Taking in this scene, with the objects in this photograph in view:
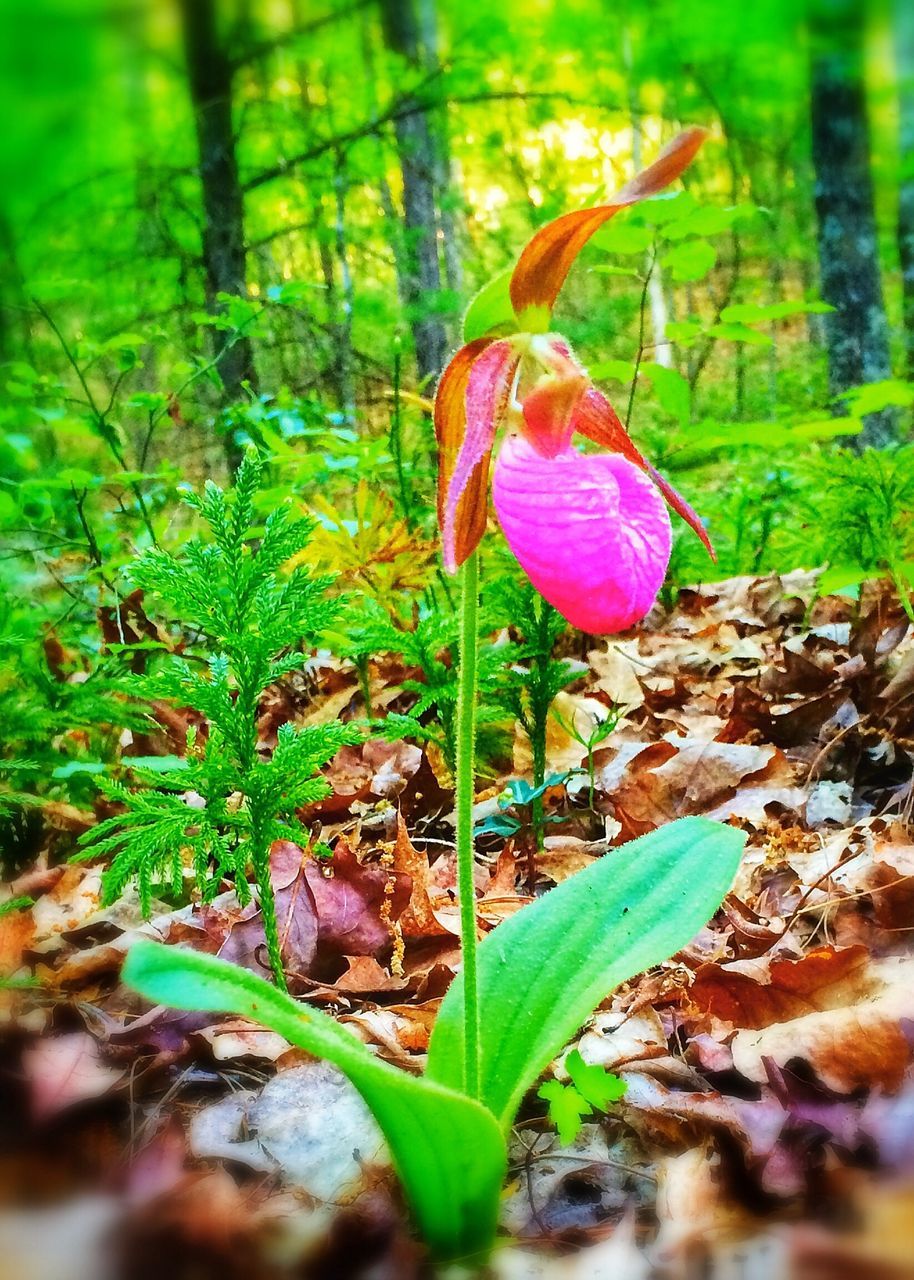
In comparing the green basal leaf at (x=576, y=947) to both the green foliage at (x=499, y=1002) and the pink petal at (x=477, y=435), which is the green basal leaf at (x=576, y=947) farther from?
the pink petal at (x=477, y=435)

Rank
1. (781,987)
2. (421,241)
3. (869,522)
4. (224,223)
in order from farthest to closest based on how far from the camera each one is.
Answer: (421,241), (224,223), (869,522), (781,987)

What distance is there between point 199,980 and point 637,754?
1.17 meters

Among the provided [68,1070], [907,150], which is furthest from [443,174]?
[68,1070]

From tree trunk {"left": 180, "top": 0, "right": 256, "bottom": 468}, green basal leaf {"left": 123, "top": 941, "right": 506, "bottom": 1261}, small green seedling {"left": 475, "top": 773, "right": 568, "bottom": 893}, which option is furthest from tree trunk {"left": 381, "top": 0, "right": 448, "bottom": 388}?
green basal leaf {"left": 123, "top": 941, "right": 506, "bottom": 1261}

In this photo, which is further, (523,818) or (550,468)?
(523,818)

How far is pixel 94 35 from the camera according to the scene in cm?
41

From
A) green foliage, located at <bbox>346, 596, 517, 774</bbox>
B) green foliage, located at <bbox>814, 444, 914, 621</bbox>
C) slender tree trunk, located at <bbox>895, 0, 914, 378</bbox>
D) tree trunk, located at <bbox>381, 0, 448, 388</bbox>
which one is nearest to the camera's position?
slender tree trunk, located at <bbox>895, 0, 914, 378</bbox>

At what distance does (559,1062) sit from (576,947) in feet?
0.73

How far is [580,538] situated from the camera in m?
0.79

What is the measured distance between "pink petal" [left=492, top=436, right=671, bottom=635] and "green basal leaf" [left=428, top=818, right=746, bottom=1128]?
0.32m

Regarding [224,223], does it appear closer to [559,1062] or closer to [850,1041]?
[559,1062]

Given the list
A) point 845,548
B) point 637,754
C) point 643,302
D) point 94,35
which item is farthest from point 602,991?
point 643,302

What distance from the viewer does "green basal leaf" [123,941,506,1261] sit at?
0.71 metres

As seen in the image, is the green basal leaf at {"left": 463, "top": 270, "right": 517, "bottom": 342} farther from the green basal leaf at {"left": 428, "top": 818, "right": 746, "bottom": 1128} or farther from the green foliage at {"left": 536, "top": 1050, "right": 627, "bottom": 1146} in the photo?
the green foliage at {"left": 536, "top": 1050, "right": 627, "bottom": 1146}
